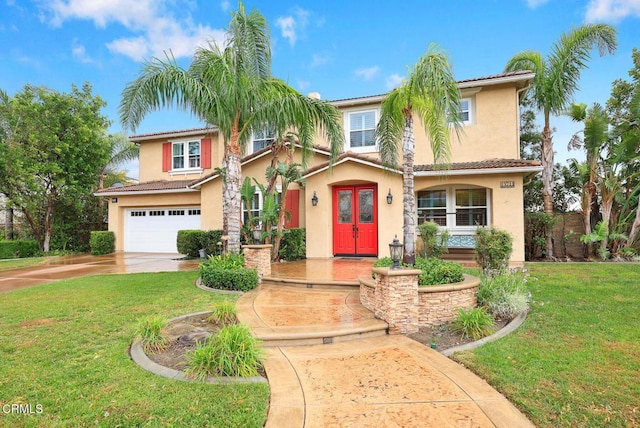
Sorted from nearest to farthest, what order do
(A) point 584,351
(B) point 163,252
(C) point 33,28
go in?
(A) point 584,351 < (C) point 33,28 < (B) point 163,252

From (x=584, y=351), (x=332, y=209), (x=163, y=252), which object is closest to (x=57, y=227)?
(x=163, y=252)

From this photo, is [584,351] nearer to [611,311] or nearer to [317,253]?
[611,311]

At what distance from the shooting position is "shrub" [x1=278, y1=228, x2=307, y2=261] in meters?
13.0

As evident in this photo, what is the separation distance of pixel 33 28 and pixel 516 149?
21.4m

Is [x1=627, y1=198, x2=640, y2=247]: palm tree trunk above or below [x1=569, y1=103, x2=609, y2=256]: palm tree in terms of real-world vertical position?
below

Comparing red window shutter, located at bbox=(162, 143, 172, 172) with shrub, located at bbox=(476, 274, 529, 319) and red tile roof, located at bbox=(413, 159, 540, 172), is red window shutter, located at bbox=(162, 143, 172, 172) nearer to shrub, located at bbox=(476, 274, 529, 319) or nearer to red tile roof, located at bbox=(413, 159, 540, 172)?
red tile roof, located at bbox=(413, 159, 540, 172)

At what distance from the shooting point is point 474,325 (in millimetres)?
5355

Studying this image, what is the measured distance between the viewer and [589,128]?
12562mm

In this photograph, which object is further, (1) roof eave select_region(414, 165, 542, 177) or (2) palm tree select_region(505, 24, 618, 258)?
(2) palm tree select_region(505, 24, 618, 258)

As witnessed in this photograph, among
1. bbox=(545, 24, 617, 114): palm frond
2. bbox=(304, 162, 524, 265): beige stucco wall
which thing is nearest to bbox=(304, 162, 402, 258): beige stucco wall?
bbox=(304, 162, 524, 265): beige stucco wall

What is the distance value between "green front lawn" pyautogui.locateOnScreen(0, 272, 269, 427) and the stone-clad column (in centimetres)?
265

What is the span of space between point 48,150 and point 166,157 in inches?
219

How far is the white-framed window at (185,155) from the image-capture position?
60.6ft

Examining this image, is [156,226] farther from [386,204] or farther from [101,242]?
[386,204]
